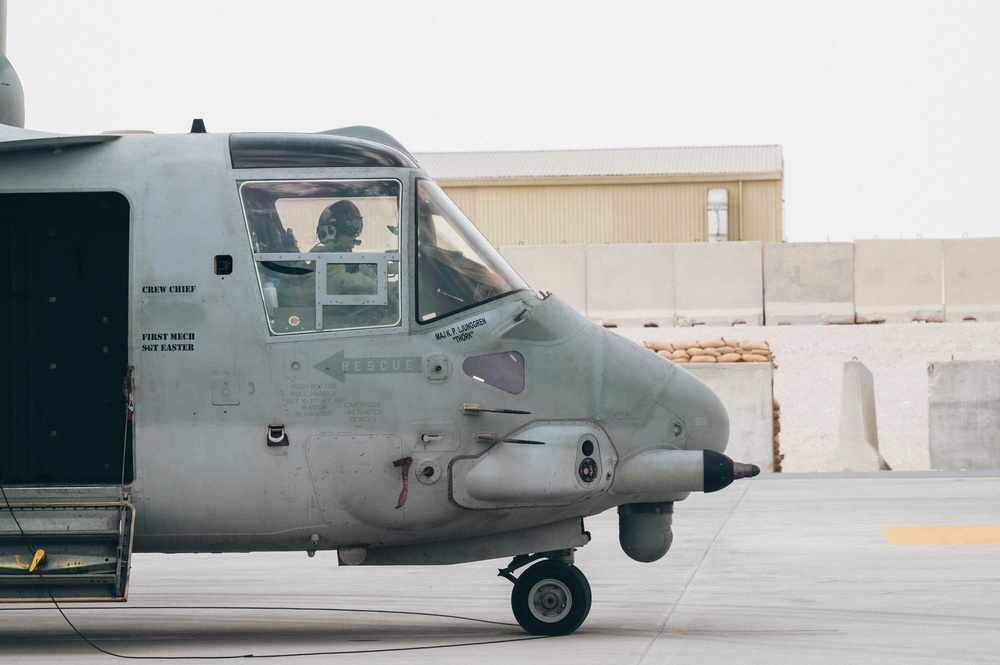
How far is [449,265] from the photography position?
855 cm

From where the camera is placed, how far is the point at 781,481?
19438mm

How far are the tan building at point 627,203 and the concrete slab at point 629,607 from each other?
3058 cm

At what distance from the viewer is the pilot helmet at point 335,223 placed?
8477 millimetres

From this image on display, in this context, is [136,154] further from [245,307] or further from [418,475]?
[418,475]

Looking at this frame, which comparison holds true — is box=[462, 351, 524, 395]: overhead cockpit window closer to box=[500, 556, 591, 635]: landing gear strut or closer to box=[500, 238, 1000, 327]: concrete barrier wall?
box=[500, 556, 591, 635]: landing gear strut

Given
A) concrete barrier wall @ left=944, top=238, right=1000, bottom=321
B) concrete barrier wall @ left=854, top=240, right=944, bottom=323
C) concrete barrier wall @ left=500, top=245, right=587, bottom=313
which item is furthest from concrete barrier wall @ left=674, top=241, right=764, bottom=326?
concrete barrier wall @ left=944, top=238, right=1000, bottom=321

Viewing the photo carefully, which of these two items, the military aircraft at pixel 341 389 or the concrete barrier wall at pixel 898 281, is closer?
the military aircraft at pixel 341 389

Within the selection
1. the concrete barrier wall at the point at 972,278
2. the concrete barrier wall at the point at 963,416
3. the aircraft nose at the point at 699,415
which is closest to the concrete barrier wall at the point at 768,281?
the concrete barrier wall at the point at 972,278

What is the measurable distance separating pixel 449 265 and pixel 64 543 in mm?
2848

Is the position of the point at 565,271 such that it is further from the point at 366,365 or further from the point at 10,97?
the point at 366,365

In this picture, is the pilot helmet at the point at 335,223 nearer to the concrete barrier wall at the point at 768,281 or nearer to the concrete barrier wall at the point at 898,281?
the concrete barrier wall at the point at 768,281

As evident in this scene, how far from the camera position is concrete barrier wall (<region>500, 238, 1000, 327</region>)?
114 feet

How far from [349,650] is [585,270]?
2808cm

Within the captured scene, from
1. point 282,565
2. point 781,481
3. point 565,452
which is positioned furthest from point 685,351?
point 565,452
